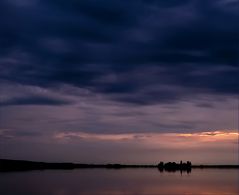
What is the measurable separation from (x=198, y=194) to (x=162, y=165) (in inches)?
5123

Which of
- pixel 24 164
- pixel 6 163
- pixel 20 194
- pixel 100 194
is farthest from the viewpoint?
pixel 24 164

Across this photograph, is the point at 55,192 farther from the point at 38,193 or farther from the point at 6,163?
the point at 6,163

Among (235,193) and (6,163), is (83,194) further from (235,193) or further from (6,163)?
(6,163)

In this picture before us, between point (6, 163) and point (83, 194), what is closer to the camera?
point (83, 194)

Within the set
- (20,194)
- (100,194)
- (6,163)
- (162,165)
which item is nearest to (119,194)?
(100,194)

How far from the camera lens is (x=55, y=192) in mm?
50031

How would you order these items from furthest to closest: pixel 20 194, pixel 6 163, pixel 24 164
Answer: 1. pixel 24 164
2. pixel 6 163
3. pixel 20 194

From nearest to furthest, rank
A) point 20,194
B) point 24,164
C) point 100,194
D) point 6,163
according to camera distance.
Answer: point 20,194
point 100,194
point 6,163
point 24,164

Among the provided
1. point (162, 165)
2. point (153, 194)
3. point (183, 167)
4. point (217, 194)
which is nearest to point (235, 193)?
point (217, 194)

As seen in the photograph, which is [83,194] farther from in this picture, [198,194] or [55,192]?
[198,194]

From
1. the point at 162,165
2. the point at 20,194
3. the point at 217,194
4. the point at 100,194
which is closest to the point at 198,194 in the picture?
the point at 217,194

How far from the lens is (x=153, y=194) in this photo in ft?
164

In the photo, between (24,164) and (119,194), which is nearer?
(119,194)

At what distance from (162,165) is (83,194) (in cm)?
13210
